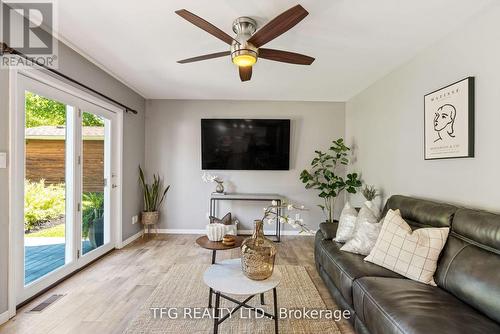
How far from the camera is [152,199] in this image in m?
4.54

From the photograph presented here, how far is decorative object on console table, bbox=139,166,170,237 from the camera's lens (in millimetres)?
4355

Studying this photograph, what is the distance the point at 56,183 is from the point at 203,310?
6.46ft

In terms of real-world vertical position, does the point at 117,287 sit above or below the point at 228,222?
below

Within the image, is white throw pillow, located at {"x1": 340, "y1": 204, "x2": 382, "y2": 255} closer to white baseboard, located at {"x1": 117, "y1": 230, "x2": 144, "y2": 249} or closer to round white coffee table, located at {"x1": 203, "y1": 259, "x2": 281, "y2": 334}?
round white coffee table, located at {"x1": 203, "y1": 259, "x2": 281, "y2": 334}

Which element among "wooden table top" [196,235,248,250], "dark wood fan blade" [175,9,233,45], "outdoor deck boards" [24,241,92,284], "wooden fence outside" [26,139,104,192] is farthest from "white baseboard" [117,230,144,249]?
"dark wood fan blade" [175,9,233,45]

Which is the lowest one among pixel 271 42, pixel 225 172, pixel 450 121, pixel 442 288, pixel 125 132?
pixel 442 288

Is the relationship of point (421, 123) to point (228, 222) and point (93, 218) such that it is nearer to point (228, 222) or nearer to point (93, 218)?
point (228, 222)

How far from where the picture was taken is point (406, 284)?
1.72 meters

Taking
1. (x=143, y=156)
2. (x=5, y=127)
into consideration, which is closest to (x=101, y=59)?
(x=5, y=127)

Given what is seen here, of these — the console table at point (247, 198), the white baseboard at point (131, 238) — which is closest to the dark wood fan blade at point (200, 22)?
the console table at point (247, 198)

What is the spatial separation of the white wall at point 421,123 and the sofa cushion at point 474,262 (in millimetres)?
331

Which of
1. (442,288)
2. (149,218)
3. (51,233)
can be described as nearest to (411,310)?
(442,288)

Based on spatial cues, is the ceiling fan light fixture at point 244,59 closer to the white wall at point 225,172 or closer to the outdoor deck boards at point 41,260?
the outdoor deck boards at point 41,260

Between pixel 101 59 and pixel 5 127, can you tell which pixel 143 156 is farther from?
pixel 5 127
